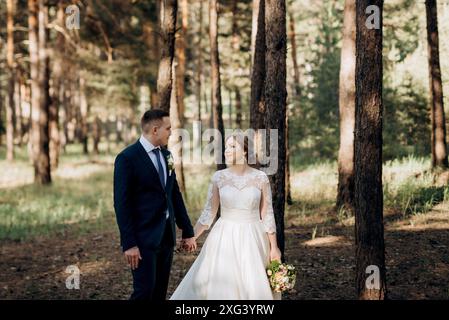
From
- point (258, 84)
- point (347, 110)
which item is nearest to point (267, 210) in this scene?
point (258, 84)

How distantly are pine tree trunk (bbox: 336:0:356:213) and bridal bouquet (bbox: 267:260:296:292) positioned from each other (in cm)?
710

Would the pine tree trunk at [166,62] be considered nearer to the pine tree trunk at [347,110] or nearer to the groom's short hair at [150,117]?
the pine tree trunk at [347,110]

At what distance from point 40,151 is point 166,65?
1127 centimetres

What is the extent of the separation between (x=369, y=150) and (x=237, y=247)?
2028 mm

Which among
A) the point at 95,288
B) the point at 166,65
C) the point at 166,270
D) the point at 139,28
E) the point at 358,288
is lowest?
the point at 95,288

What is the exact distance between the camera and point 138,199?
17.5 ft

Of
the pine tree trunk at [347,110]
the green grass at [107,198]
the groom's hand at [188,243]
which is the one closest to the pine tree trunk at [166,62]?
the green grass at [107,198]

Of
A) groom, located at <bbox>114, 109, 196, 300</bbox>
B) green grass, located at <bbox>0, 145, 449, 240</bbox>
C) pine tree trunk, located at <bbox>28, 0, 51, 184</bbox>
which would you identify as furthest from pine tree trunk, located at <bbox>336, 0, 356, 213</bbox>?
pine tree trunk, located at <bbox>28, 0, 51, 184</bbox>

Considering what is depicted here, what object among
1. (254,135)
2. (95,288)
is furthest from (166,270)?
(254,135)

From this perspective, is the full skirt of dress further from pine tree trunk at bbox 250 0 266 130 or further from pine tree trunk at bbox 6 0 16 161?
A: pine tree trunk at bbox 6 0 16 161

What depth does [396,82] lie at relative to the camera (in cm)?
2297

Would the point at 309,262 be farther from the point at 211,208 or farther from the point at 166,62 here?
the point at 166,62

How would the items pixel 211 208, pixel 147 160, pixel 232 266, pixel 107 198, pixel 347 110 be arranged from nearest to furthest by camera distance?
pixel 147 160, pixel 232 266, pixel 211 208, pixel 347 110, pixel 107 198
